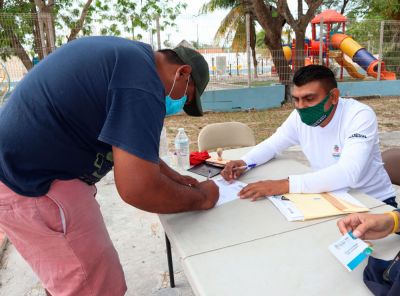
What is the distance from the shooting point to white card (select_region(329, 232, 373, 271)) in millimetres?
969

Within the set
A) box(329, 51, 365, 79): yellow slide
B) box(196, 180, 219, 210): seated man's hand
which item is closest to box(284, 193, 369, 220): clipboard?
box(196, 180, 219, 210): seated man's hand

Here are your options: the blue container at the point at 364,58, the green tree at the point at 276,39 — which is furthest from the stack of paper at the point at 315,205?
the blue container at the point at 364,58

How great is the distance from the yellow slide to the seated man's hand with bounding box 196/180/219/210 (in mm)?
12616

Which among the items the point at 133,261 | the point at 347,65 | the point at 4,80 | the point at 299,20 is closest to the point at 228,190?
the point at 133,261

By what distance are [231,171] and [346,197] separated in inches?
24.2

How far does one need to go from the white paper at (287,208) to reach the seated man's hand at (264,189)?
3cm

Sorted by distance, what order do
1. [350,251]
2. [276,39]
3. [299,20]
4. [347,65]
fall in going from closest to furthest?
[350,251]
[299,20]
[276,39]
[347,65]

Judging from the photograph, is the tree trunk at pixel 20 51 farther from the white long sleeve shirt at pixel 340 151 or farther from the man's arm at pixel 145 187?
the man's arm at pixel 145 187

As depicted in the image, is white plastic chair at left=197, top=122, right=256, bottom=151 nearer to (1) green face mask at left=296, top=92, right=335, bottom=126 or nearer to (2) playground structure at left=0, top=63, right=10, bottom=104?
(1) green face mask at left=296, top=92, right=335, bottom=126

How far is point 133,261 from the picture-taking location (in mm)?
2482

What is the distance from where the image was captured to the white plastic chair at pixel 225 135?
293 centimetres

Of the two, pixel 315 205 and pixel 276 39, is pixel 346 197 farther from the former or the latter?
pixel 276 39

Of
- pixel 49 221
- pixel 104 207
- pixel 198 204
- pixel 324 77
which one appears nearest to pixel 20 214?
pixel 49 221

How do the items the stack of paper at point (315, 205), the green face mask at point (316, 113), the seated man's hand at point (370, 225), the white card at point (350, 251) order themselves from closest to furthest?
the white card at point (350, 251)
the seated man's hand at point (370, 225)
the stack of paper at point (315, 205)
the green face mask at point (316, 113)
